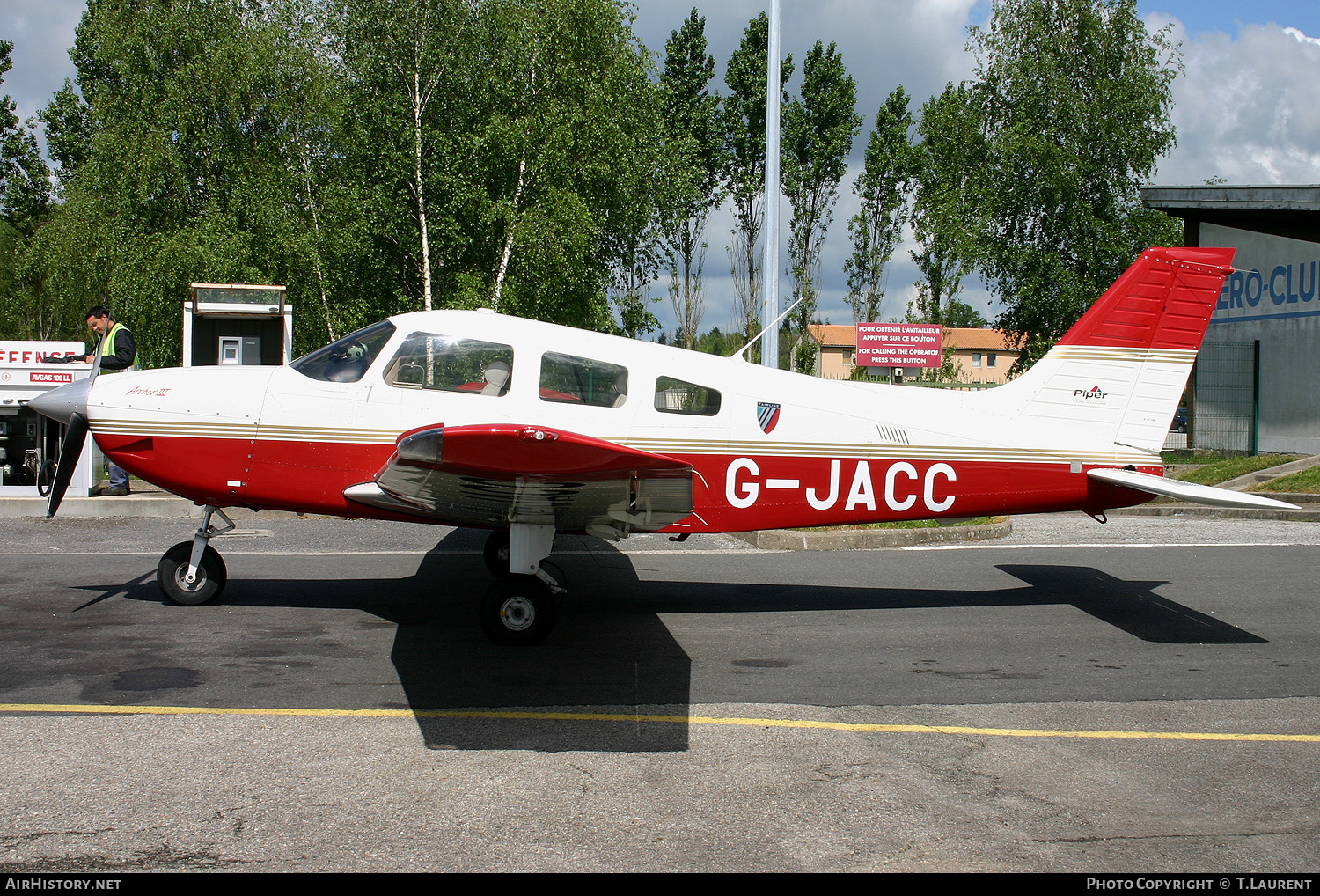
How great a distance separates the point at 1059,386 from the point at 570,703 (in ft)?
16.3

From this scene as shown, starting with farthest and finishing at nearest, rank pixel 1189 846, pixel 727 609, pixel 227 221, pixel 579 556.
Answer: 1. pixel 227 221
2. pixel 579 556
3. pixel 727 609
4. pixel 1189 846

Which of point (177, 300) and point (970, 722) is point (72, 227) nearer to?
point (177, 300)

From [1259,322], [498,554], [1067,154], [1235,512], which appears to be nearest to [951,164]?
[1067,154]

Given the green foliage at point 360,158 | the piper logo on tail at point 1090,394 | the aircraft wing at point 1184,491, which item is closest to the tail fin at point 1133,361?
the piper logo on tail at point 1090,394

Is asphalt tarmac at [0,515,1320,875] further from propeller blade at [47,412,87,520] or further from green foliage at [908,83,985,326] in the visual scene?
green foliage at [908,83,985,326]

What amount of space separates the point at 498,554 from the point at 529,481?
315 cm

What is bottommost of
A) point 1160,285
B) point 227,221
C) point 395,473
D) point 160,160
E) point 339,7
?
point 395,473

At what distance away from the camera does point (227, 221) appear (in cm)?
2292

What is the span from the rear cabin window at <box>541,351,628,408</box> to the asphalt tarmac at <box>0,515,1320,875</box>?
174 centimetres

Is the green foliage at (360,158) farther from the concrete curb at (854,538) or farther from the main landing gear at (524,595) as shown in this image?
the main landing gear at (524,595)

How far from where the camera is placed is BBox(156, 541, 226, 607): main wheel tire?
23.4 feet

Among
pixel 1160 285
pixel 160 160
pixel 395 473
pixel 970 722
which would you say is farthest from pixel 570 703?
pixel 160 160

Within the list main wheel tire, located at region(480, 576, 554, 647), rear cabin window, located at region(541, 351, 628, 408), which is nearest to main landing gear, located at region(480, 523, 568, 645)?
main wheel tire, located at region(480, 576, 554, 647)

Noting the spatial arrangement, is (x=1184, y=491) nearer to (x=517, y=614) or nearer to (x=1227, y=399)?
(x=517, y=614)
